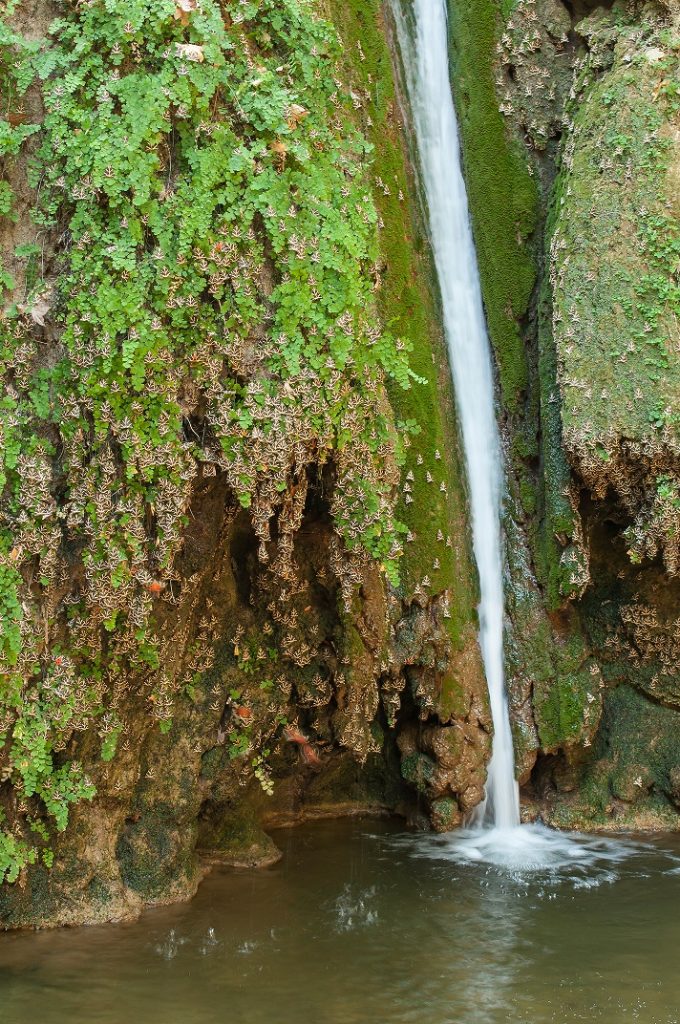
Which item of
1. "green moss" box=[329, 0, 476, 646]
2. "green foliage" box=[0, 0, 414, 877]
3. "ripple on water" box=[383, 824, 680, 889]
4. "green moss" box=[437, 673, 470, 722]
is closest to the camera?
"green foliage" box=[0, 0, 414, 877]

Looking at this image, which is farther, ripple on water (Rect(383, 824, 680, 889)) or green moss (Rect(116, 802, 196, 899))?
ripple on water (Rect(383, 824, 680, 889))

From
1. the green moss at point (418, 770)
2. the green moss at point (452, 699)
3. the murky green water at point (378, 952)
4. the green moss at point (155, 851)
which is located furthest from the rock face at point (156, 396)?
the green moss at point (418, 770)

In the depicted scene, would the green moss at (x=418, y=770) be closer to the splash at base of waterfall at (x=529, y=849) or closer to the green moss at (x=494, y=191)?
the splash at base of waterfall at (x=529, y=849)

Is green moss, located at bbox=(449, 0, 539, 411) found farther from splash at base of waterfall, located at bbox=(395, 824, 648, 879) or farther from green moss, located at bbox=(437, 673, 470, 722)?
splash at base of waterfall, located at bbox=(395, 824, 648, 879)

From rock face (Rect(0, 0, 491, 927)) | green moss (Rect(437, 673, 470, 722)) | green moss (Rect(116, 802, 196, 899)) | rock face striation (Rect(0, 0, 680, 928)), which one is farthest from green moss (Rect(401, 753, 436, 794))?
green moss (Rect(116, 802, 196, 899))

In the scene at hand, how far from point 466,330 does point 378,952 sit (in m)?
4.33

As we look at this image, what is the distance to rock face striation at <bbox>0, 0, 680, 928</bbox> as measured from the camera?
500 cm

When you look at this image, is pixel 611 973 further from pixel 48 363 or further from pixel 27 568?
pixel 48 363

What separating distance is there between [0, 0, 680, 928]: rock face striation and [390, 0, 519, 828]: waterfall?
0.13m

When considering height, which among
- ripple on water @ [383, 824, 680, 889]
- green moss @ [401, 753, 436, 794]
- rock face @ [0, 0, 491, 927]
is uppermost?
rock face @ [0, 0, 491, 927]

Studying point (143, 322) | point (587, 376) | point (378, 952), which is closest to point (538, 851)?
point (378, 952)

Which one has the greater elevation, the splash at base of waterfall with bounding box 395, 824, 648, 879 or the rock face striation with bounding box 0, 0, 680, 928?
the rock face striation with bounding box 0, 0, 680, 928

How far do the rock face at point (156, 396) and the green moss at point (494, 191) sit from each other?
216cm

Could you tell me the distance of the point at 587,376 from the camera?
6.64m
